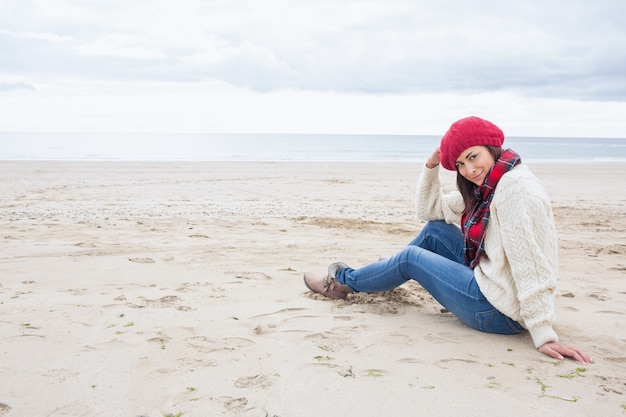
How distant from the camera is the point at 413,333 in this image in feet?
10.7

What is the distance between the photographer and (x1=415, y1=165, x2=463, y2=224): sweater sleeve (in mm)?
3693

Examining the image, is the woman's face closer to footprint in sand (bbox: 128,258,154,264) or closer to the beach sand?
the beach sand

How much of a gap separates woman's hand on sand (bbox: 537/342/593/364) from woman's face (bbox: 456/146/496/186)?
0.93 m

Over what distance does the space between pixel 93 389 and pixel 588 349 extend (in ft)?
8.46

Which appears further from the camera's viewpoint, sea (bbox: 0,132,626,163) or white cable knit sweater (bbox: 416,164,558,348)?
sea (bbox: 0,132,626,163)

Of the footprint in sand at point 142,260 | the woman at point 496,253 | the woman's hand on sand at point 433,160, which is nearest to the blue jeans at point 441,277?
the woman at point 496,253

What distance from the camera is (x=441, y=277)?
3.25 metres

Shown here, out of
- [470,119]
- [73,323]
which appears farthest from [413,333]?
[73,323]

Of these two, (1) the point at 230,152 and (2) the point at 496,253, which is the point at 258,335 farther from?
(1) the point at 230,152

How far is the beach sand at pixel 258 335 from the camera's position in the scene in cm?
241

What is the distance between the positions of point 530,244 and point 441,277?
630mm

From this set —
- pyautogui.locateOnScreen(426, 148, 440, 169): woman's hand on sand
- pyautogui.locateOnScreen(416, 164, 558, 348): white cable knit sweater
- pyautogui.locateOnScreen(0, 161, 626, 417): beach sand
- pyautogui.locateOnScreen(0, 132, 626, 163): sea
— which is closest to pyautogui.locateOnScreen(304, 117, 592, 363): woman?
pyautogui.locateOnScreen(416, 164, 558, 348): white cable knit sweater

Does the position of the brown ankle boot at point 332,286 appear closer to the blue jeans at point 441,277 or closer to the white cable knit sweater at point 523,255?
the blue jeans at point 441,277

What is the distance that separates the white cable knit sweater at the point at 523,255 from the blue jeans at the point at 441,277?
16 cm
